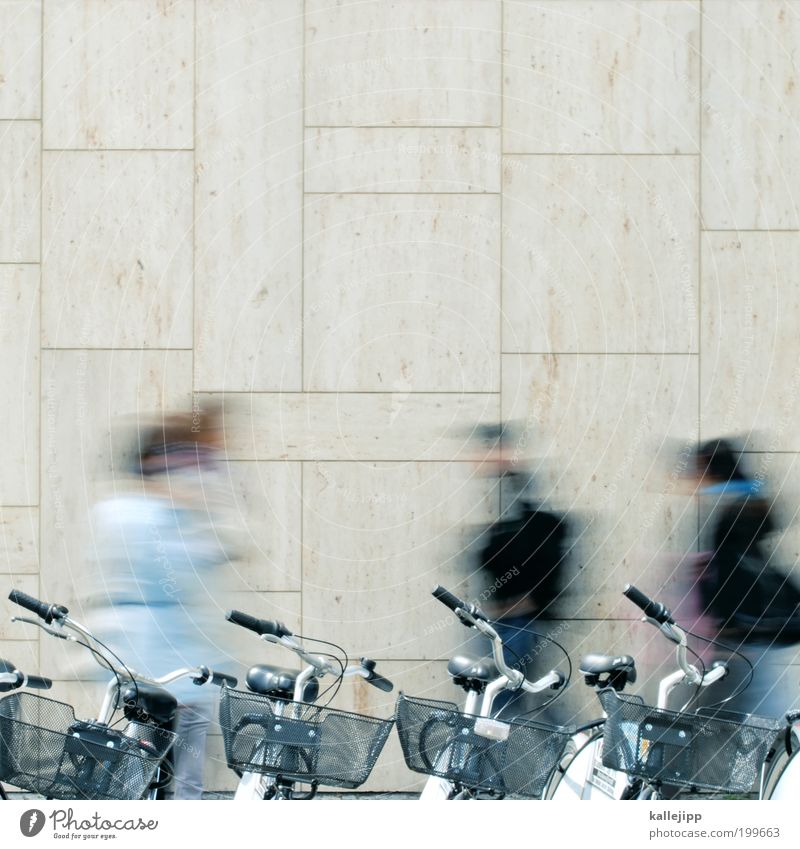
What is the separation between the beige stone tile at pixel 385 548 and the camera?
20.0 ft

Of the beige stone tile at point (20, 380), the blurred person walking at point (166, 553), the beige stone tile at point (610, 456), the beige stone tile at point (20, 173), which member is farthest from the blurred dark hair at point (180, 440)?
the beige stone tile at point (610, 456)

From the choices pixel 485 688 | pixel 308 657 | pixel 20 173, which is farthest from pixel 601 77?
pixel 308 657

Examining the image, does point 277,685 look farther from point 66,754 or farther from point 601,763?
point 601,763

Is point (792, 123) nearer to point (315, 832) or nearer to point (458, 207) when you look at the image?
point (458, 207)

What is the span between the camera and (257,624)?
4.57 meters

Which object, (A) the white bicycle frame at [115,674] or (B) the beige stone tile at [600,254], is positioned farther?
(B) the beige stone tile at [600,254]

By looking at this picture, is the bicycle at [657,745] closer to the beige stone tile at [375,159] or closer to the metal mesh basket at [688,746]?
the metal mesh basket at [688,746]

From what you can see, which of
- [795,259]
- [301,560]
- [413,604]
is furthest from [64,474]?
[795,259]

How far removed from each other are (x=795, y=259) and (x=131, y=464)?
3299 millimetres

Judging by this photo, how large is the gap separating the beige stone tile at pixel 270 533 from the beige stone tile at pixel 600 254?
125 centimetres

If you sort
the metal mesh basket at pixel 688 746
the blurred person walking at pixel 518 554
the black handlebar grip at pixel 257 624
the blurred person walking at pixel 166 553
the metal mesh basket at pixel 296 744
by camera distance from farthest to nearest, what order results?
1. the blurred person walking at pixel 518 554
2. the blurred person walking at pixel 166 553
3. the black handlebar grip at pixel 257 624
4. the metal mesh basket at pixel 296 744
5. the metal mesh basket at pixel 688 746

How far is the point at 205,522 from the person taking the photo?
620 centimetres

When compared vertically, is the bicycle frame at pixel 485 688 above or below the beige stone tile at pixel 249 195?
below

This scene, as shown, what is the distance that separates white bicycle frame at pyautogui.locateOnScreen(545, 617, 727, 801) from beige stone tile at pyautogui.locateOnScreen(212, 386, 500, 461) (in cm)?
171
